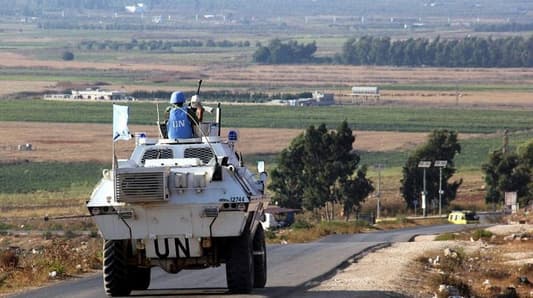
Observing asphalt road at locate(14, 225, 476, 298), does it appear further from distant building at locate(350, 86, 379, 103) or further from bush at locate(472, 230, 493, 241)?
distant building at locate(350, 86, 379, 103)

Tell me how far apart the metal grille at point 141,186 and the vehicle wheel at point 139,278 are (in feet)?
6.32

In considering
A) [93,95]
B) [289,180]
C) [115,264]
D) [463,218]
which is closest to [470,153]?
[289,180]

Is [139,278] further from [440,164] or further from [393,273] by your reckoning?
[440,164]

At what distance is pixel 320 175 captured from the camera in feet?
266

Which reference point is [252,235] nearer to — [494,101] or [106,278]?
[106,278]

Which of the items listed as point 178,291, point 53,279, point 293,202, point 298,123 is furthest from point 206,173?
point 298,123

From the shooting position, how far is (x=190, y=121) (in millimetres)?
23953

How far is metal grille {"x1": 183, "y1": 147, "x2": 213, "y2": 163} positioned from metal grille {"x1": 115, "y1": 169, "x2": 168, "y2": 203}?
162cm

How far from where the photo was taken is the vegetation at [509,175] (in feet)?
274

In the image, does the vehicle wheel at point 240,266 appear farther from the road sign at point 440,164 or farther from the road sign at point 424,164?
the road sign at point 424,164

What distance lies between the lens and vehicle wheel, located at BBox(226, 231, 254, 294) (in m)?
22.6

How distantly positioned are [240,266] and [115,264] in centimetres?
176

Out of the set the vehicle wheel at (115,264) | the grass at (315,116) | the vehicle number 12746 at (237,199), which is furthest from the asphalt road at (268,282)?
the grass at (315,116)

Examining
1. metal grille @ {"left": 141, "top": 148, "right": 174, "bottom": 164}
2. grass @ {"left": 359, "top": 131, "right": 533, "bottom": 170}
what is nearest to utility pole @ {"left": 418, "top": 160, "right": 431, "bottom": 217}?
grass @ {"left": 359, "top": 131, "right": 533, "bottom": 170}
